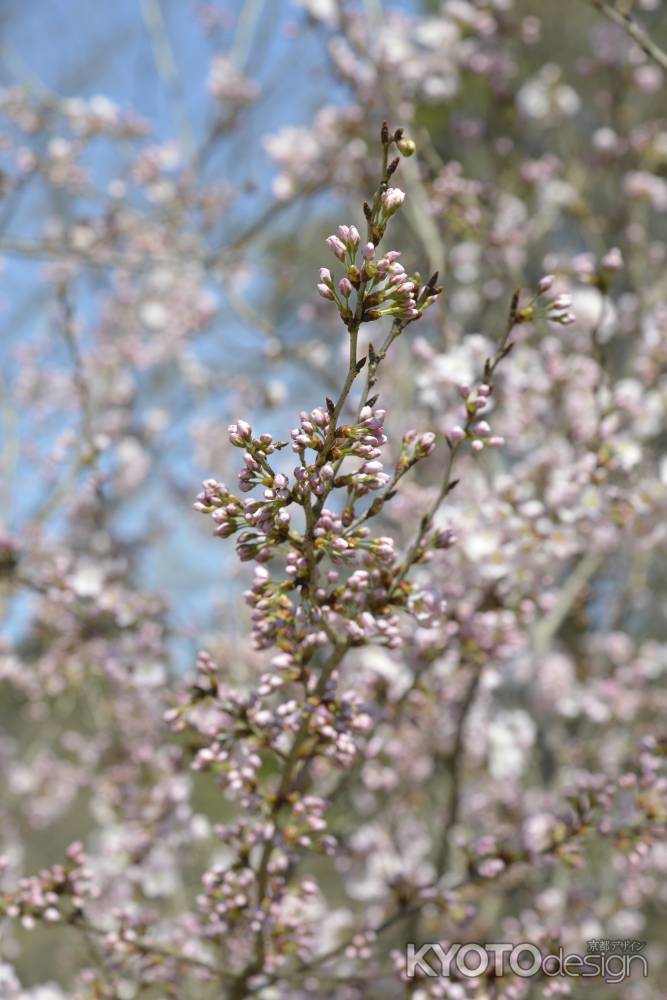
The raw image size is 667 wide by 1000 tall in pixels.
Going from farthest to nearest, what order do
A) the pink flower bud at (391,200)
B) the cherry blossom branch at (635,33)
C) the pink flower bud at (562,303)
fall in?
1. the cherry blossom branch at (635,33)
2. the pink flower bud at (562,303)
3. the pink flower bud at (391,200)

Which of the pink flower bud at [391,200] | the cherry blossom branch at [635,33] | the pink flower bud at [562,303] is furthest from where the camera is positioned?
the cherry blossom branch at [635,33]

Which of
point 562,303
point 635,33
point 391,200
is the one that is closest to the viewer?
point 391,200

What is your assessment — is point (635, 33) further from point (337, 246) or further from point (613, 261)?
point (337, 246)

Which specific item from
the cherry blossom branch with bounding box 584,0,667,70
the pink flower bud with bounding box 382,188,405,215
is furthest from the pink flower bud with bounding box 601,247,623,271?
the pink flower bud with bounding box 382,188,405,215

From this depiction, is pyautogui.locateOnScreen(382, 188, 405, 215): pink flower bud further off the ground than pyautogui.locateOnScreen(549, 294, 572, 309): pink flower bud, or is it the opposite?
pyautogui.locateOnScreen(549, 294, 572, 309): pink flower bud

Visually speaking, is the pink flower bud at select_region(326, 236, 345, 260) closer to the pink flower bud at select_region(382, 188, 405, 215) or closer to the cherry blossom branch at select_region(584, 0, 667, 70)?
the pink flower bud at select_region(382, 188, 405, 215)

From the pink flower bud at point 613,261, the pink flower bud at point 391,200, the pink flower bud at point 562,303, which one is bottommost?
the pink flower bud at point 391,200

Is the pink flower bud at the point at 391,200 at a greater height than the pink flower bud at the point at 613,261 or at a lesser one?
lesser

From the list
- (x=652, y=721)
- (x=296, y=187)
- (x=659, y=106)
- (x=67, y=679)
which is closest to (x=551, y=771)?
(x=652, y=721)

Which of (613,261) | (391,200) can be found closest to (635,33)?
(613,261)

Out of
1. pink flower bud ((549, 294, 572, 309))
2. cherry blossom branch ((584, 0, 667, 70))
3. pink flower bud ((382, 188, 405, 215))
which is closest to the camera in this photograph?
pink flower bud ((382, 188, 405, 215))

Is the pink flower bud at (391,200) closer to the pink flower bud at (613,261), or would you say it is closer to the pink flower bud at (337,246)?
the pink flower bud at (337,246)

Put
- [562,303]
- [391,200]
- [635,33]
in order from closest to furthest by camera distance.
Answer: [391,200]
[562,303]
[635,33]

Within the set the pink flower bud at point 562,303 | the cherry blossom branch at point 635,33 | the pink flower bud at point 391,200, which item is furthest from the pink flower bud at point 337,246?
the cherry blossom branch at point 635,33
